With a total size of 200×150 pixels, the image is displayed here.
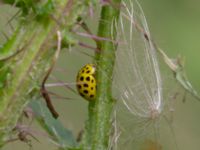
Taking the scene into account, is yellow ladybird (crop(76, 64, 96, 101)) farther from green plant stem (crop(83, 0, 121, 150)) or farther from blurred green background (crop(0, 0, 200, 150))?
blurred green background (crop(0, 0, 200, 150))

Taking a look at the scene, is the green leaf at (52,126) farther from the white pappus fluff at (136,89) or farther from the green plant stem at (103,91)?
the white pappus fluff at (136,89)

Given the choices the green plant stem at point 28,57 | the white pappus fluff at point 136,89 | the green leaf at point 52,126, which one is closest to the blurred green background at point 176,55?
the white pappus fluff at point 136,89

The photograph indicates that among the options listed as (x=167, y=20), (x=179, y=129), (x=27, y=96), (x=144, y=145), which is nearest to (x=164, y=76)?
(x=144, y=145)

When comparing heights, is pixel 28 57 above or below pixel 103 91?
above

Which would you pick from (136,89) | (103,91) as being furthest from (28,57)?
(136,89)

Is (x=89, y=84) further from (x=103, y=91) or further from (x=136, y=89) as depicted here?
(x=136, y=89)

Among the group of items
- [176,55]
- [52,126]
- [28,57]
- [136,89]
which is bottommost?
[176,55]

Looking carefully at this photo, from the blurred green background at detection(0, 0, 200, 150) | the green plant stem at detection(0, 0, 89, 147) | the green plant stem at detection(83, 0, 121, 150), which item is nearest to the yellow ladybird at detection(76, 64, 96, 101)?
the green plant stem at detection(83, 0, 121, 150)

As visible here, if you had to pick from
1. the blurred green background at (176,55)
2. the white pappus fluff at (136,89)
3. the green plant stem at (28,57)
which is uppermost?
the green plant stem at (28,57)
